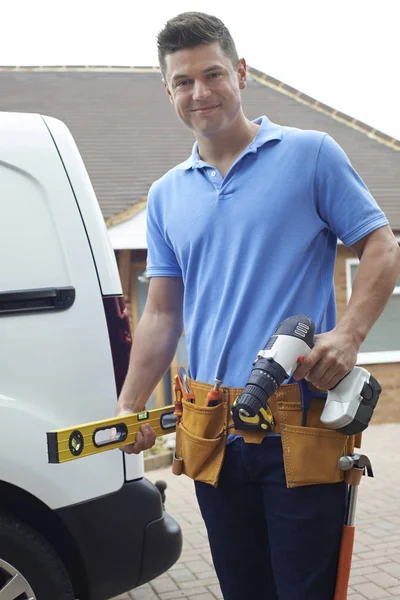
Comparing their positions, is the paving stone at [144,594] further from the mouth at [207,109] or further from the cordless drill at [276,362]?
the mouth at [207,109]

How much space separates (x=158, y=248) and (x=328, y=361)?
0.73m

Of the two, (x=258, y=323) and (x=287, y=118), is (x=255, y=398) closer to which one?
(x=258, y=323)

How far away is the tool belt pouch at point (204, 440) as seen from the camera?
204 centimetres

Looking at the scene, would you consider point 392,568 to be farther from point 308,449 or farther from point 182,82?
point 182,82

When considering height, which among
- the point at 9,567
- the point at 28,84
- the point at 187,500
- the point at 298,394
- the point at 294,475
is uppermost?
the point at 28,84

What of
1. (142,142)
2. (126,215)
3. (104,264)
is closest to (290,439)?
(104,264)

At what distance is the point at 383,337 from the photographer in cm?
1260

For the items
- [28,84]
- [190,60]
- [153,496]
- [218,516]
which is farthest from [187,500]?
[28,84]

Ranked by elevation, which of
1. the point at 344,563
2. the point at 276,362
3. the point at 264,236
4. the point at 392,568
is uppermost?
the point at 264,236

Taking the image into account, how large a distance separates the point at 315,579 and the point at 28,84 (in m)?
14.2

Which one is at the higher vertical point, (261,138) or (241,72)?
(241,72)

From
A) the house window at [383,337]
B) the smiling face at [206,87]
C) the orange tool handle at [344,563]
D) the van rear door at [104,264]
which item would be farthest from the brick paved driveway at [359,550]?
the house window at [383,337]

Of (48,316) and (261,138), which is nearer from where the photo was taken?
(261,138)

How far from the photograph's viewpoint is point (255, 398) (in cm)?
177
